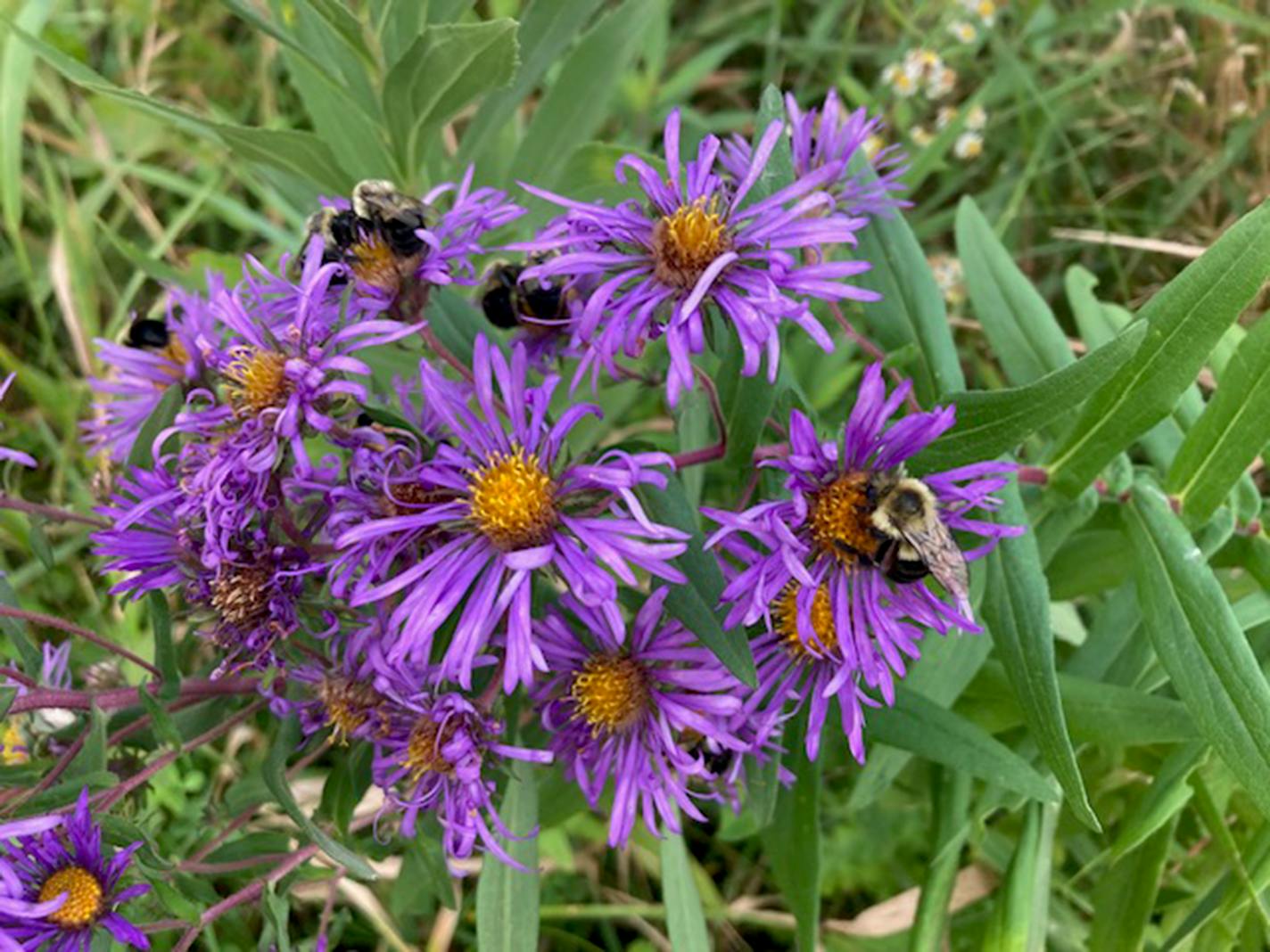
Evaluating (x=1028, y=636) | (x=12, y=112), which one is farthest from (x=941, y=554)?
(x=12, y=112)

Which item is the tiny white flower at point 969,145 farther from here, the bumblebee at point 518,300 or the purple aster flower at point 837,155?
the bumblebee at point 518,300

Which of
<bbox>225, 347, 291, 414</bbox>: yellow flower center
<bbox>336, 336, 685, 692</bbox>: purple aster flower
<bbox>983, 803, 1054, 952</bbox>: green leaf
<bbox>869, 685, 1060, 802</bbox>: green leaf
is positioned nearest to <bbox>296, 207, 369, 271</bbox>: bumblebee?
<bbox>225, 347, 291, 414</bbox>: yellow flower center

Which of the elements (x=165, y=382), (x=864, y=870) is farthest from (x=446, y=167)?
(x=864, y=870)

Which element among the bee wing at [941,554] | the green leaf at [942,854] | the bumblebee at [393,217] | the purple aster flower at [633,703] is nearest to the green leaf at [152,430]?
the bumblebee at [393,217]

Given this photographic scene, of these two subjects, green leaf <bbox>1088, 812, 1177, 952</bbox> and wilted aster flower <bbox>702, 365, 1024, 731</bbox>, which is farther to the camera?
green leaf <bbox>1088, 812, 1177, 952</bbox>

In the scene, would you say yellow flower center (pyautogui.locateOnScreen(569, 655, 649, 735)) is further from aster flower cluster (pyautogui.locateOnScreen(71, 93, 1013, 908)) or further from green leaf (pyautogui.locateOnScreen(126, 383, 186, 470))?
green leaf (pyautogui.locateOnScreen(126, 383, 186, 470))

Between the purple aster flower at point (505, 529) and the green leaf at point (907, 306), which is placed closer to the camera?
the purple aster flower at point (505, 529)

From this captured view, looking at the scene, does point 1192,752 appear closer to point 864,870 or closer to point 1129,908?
point 1129,908
